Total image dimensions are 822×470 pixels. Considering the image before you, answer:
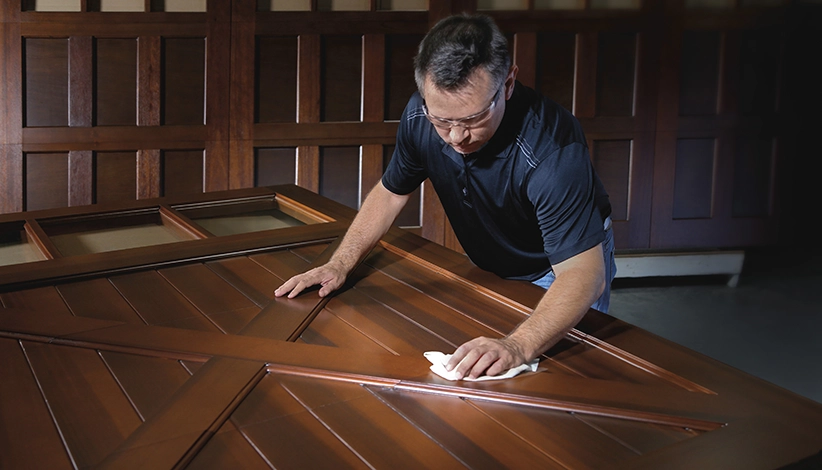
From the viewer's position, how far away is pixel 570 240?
151 centimetres

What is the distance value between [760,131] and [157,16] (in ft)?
10.7

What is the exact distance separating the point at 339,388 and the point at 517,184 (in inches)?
26.0

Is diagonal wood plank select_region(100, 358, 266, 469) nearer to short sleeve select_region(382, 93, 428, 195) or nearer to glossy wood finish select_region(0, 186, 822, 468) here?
glossy wood finish select_region(0, 186, 822, 468)

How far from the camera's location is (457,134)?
4.94ft

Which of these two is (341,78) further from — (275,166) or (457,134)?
(457,134)

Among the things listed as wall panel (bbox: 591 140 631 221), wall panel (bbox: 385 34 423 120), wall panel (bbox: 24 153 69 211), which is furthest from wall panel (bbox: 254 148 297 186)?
wall panel (bbox: 591 140 631 221)

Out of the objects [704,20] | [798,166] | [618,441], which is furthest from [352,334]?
[798,166]

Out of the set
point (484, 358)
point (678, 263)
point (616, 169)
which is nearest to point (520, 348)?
point (484, 358)

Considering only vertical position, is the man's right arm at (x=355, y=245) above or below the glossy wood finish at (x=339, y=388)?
above

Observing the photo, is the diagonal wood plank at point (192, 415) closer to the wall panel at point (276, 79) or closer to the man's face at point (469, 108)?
the man's face at point (469, 108)

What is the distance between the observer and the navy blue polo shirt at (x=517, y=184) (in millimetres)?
1523

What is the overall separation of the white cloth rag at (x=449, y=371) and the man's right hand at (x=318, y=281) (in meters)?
0.41

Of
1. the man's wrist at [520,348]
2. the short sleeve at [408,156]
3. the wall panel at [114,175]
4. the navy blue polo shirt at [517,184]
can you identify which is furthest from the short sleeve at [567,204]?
the wall panel at [114,175]

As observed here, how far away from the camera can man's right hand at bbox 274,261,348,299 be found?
1.64 m
